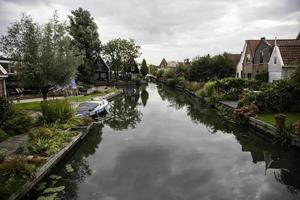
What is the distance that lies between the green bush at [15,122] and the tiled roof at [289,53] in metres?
24.2

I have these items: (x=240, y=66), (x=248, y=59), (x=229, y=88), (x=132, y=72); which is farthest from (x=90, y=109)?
(x=132, y=72)

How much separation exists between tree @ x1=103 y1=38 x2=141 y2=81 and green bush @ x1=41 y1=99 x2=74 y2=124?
4607 cm

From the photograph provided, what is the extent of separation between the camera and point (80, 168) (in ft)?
32.1

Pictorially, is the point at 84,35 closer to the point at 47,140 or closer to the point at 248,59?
the point at 248,59

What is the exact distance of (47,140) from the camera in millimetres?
10633

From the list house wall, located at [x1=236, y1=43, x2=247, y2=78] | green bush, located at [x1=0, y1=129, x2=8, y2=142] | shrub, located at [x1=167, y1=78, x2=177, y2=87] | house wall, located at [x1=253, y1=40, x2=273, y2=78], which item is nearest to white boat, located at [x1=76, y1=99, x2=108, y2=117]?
green bush, located at [x1=0, y1=129, x2=8, y2=142]

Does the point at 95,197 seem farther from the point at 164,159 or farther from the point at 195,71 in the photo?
the point at 195,71

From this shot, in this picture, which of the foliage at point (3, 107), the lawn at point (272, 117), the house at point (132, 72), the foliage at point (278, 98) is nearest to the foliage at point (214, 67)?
the foliage at point (278, 98)

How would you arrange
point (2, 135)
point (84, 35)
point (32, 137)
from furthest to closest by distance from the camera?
point (84, 35) → point (2, 135) → point (32, 137)

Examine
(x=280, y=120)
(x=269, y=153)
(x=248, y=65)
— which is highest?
(x=248, y=65)

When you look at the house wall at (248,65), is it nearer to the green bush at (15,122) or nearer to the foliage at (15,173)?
the green bush at (15,122)

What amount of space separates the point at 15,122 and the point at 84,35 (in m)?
33.4

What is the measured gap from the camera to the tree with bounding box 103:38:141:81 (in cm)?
5947

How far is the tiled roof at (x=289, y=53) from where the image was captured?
23455 mm
